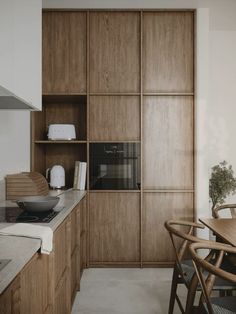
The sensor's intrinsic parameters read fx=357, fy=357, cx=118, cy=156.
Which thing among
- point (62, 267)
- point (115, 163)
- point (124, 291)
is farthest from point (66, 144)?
point (62, 267)

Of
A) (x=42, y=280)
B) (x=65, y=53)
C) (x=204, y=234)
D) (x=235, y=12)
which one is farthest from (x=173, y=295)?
(x=235, y=12)

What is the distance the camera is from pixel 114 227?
372 centimetres

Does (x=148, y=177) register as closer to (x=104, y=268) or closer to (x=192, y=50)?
(x=104, y=268)

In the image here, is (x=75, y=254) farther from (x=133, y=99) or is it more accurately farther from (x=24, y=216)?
(x=133, y=99)

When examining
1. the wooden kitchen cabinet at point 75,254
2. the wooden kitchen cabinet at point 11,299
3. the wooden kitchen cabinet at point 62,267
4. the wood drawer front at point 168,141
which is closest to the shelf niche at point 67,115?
the wood drawer front at point 168,141

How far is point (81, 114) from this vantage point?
13.5 ft

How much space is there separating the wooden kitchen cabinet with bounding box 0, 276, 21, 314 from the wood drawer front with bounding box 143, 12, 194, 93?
2805 mm

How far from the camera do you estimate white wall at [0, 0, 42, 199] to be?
1823mm

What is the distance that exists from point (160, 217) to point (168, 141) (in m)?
0.80

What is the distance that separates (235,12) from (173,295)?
2947 mm

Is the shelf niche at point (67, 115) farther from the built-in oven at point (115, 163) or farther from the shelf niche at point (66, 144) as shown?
the built-in oven at point (115, 163)

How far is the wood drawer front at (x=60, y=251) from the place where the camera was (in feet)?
6.57

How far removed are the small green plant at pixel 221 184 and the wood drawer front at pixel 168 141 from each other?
0.42m

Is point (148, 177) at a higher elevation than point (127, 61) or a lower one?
lower
